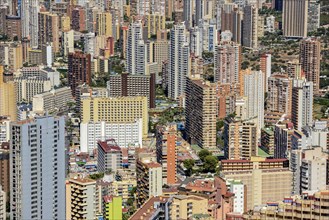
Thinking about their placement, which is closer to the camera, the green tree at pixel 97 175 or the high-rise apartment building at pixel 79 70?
the green tree at pixel 97 175

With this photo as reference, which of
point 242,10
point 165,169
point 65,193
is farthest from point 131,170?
point 242,10

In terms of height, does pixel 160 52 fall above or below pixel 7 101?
above

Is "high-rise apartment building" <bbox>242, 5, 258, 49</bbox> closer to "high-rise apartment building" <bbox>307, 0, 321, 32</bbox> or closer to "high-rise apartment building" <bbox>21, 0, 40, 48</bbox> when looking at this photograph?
"high-rise apartment building" <bbox>307, 0, 321, 32</bbox>

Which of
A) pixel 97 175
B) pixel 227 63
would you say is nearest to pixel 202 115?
pixel 97 175

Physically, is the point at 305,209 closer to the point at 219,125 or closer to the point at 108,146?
the point at 108,146

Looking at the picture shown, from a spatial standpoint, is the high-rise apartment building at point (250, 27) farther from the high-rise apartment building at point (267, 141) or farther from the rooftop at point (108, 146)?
the rooftop at point (108, 146)

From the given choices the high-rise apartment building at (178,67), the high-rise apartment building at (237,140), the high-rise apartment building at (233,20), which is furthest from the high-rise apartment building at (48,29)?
the high-rise apartment building at (237,140)

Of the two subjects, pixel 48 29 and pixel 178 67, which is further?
pixel 48 29
